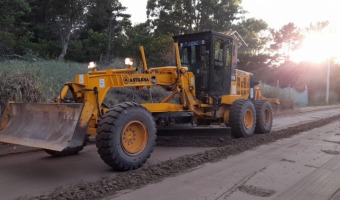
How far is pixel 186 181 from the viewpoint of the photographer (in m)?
5.44

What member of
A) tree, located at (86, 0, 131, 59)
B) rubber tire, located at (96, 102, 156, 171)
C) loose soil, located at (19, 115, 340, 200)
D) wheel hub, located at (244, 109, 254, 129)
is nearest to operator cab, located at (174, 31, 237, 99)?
wheel hub, located at (244, 109, 254, 129)

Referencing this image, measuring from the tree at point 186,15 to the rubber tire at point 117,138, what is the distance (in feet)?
85.7

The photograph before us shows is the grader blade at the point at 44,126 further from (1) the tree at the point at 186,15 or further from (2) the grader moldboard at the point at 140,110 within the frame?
(1) the tree at the point at 186,15

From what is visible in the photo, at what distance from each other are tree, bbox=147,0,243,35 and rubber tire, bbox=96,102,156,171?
85.7ft

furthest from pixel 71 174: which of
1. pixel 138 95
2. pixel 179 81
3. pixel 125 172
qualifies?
pixel 138 95

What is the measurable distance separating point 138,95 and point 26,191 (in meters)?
9.18

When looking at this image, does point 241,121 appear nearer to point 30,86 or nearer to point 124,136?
point 124,136

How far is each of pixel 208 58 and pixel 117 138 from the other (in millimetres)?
4214

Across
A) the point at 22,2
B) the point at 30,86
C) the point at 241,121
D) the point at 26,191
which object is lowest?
the point at 26,191

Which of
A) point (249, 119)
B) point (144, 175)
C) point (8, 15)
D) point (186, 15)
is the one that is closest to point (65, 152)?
point (144, 175)

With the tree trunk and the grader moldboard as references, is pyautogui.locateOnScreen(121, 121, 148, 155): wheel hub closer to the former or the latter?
the grader moldboard

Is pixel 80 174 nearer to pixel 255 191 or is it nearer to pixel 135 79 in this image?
pixel 135 79

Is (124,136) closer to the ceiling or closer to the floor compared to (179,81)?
closer to the floor

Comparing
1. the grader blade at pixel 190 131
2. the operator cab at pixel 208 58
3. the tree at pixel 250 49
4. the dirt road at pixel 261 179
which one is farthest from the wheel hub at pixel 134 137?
the tree at pixel 250 49
